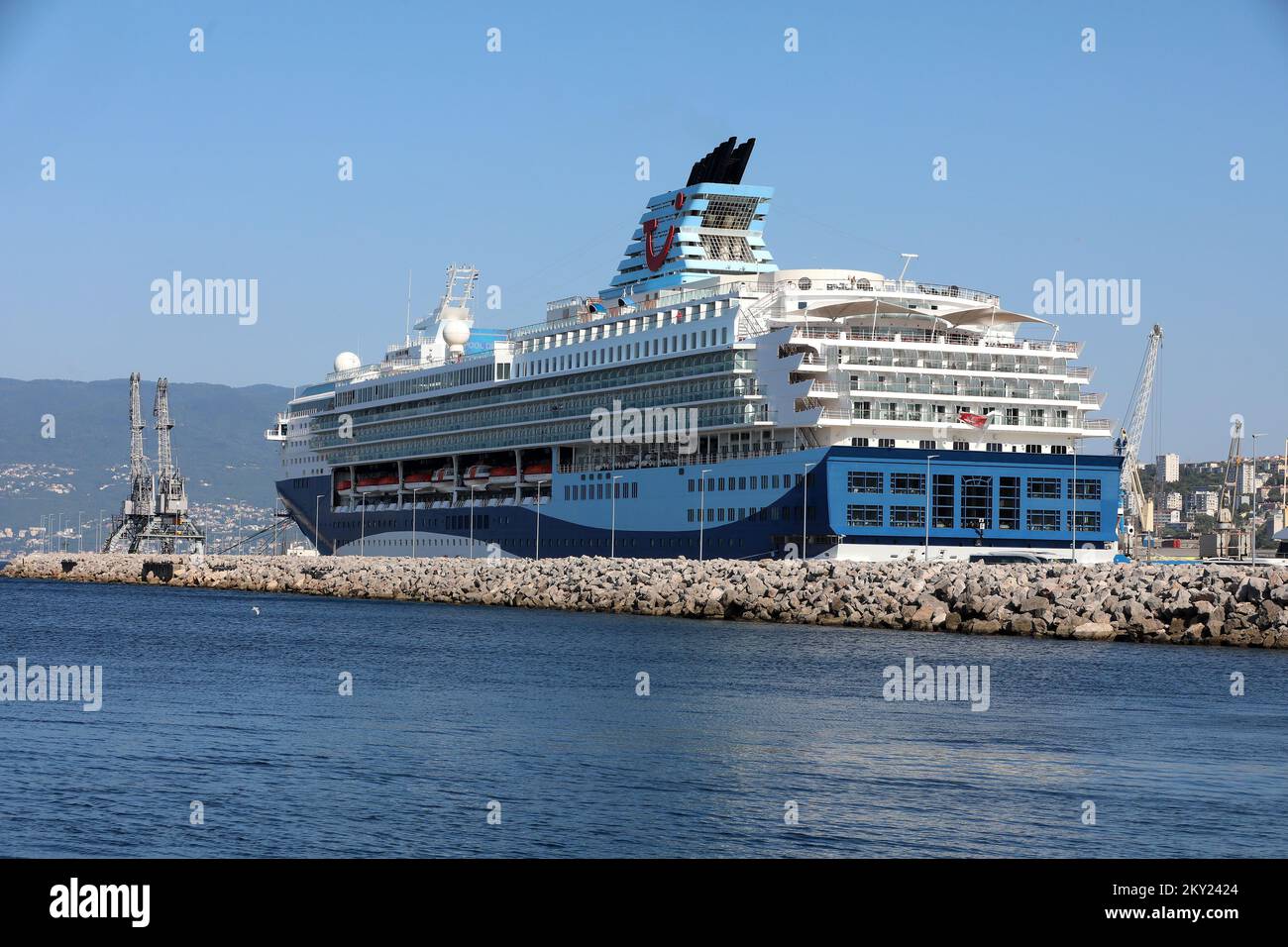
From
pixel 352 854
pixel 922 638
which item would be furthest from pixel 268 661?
pixel 352 854

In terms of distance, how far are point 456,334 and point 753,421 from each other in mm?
38875

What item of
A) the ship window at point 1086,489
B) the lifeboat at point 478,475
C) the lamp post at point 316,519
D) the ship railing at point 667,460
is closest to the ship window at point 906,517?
the ship railing at point 667,460

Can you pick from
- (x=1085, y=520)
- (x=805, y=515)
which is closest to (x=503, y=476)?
(x=805, y=515)

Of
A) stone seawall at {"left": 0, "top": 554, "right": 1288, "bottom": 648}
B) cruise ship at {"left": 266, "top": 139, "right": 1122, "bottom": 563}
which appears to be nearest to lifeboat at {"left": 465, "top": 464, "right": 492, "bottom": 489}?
cruise ship at {"left": 266, "top": 139, "right": 1122, "bottom": 563}

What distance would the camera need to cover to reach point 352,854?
1725 centimetres

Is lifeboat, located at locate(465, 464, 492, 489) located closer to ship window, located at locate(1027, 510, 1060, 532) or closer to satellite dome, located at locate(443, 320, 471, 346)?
satellite dome, located at locate(443, 320, 471, 346)

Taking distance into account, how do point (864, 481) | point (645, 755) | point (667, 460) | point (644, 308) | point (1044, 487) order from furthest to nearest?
point (644, 308)
point (667, 460)
point (1044, 487)
point (864, 481)
point (645, 755)

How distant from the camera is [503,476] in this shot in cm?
9119

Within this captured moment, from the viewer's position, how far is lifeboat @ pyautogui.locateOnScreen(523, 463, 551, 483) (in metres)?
87.0

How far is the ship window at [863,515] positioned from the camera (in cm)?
6356

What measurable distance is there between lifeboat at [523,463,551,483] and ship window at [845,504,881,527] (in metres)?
26.2

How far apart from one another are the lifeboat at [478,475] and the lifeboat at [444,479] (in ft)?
7.74

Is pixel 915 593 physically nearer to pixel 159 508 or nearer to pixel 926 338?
pixel 926 338
